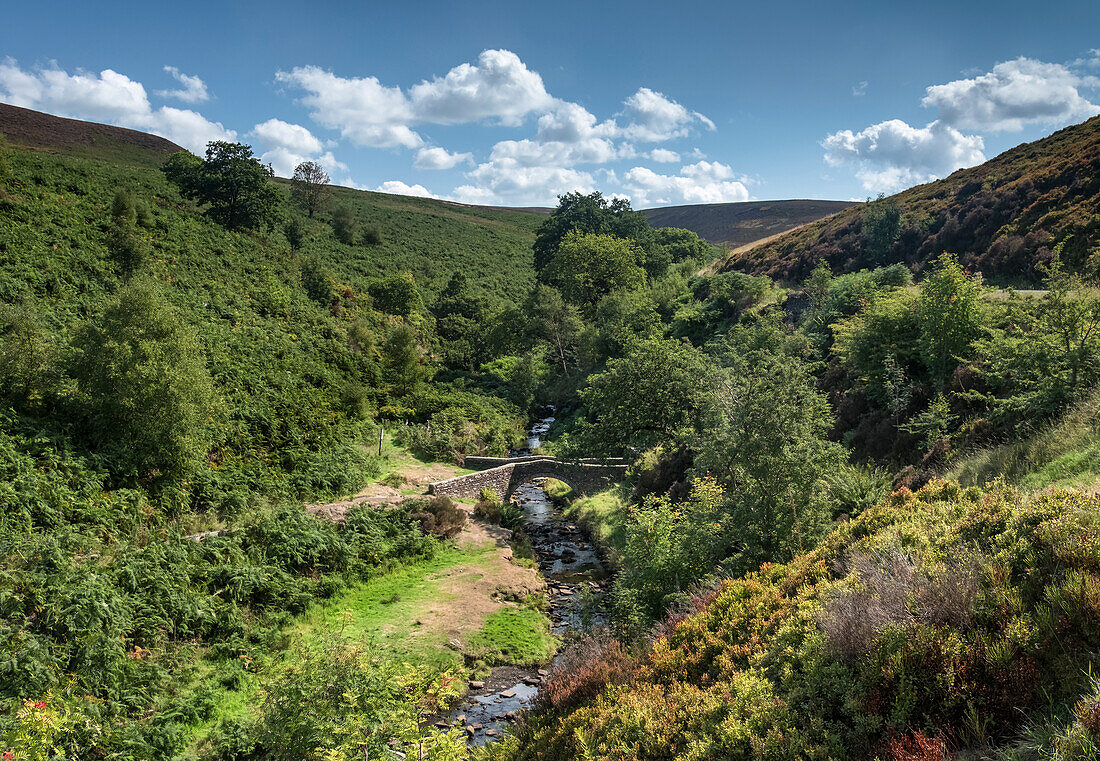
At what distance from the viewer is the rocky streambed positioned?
1508 centimetres

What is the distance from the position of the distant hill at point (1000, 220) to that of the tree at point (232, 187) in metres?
46.1

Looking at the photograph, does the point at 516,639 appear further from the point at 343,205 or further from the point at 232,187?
the point at 343,205

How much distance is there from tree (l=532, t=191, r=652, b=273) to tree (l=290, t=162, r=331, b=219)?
28454 millimetres

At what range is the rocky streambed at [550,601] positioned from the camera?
15078 mm

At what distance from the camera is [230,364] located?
28.0 m

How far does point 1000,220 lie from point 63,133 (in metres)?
102

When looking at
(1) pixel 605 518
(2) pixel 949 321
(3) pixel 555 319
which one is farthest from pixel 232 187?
(2) pixel 949 321

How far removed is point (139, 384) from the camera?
18219 millimetres

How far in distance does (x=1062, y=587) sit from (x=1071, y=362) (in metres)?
10.7

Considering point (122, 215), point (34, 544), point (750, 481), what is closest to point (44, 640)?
point (34, 544)

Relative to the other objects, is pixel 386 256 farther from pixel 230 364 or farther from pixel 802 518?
pixel 802 518

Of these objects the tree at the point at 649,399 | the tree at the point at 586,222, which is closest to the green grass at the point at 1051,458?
the tree at the point at 649,399

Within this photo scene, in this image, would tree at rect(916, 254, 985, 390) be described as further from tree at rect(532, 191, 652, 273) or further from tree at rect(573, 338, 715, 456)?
tree at rect(532, 191, 652, 273)

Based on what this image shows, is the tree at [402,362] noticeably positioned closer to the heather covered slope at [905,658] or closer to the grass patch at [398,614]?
the grass patch at [398,614]
